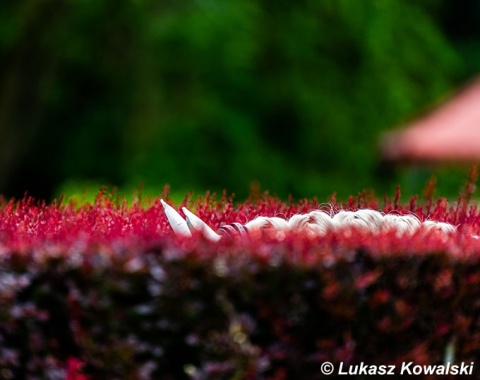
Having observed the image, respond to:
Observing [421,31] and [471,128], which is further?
[421,31]

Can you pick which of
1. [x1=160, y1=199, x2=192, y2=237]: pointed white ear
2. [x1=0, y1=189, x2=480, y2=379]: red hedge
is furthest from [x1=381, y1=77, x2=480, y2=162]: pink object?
[x1=0, y1=189, x2=480, y2=379]: red hedge

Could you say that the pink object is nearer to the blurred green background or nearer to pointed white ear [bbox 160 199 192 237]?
the blurred green background

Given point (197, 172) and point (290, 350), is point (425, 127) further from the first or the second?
point (290, 350)

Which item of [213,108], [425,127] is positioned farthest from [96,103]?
[425,127]

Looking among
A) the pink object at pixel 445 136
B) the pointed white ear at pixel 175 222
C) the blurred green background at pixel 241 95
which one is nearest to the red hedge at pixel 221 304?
the pointed white ear at pixel 175 222

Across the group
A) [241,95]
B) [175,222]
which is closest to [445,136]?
[241,95]

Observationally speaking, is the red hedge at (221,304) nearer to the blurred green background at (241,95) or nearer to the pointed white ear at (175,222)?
the pointed white ear at (175,222)
